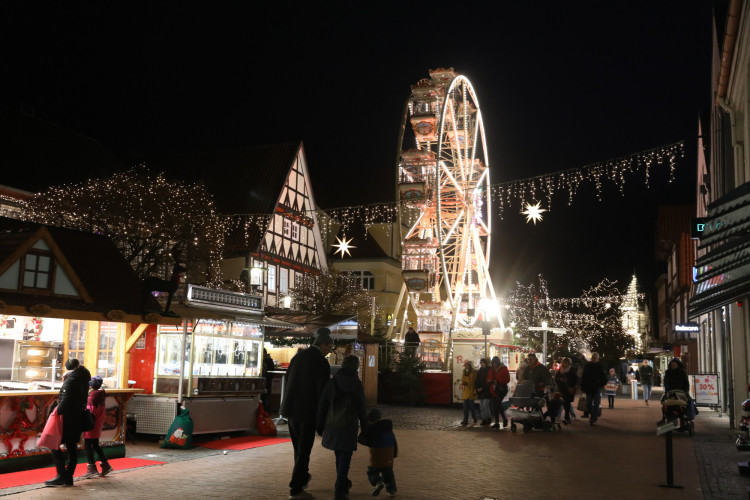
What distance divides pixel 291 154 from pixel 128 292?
32.2 m

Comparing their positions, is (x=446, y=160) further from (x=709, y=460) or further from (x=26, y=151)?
(x=709, y=460)

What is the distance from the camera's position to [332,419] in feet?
28.8

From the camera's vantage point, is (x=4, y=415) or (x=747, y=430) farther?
(x=747, y=430)

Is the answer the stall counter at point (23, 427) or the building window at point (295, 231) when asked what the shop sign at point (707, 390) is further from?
the building window at point (295, 231)

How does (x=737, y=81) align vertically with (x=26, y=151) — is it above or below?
below

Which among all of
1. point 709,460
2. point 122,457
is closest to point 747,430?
point 709,460

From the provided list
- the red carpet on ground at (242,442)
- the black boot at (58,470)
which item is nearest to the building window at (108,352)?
the red carpet on ground at (242,442)

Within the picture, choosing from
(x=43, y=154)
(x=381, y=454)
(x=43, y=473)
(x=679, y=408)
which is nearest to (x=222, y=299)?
(x=43, y=473)

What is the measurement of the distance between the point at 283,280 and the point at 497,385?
25.7m

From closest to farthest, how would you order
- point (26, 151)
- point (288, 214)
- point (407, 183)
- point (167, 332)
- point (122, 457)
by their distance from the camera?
point (122, 457) < point (167, 332) < point (26, 151) < point (407, 183) < point (288, 214)

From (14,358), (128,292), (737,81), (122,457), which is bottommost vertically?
(122,457)

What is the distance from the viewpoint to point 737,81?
722 inches

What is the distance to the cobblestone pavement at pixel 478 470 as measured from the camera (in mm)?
9641

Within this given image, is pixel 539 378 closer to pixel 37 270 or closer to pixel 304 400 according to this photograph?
pixel 304 400
